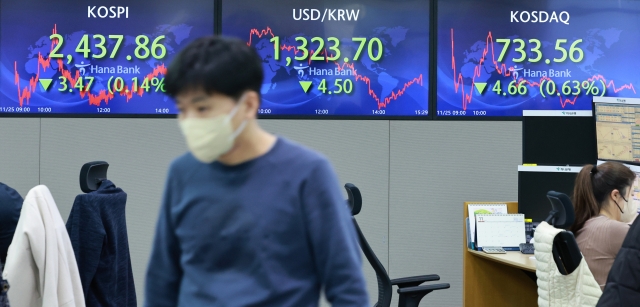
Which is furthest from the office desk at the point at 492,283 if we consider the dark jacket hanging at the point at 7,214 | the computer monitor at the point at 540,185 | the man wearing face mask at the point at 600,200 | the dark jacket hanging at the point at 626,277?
the dark jacket hanging at the point at 7,214

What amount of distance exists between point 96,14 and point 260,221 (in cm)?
364

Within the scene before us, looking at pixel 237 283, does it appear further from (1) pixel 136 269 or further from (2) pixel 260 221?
(1) pixel 136 269

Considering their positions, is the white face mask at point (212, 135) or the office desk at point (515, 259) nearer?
the white face mask at point (212, 135)

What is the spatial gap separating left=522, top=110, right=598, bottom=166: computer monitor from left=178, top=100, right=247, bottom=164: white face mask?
115 inches

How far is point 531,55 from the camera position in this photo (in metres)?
4.41

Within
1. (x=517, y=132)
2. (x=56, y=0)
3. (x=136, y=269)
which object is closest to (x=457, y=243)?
(x=517, y=132)

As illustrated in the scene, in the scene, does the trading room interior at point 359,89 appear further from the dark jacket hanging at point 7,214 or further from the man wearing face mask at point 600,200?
the dark jacket hanging at point 7,214

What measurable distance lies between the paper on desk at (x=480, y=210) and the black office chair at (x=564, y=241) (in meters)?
1.02

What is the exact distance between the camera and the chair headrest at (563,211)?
2660 millimetres

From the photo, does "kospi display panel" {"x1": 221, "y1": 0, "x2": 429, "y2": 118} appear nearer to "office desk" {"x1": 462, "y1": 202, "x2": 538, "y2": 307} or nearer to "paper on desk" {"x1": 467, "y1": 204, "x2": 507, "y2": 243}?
"paper on desk" {"x1": 467, "y1": 204, "x2": 507, "y2": 243}

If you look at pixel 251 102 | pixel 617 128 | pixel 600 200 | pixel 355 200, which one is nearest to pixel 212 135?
pixel 251 102

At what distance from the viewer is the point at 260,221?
1.13 meters

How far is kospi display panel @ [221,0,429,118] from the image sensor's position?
4.39 m

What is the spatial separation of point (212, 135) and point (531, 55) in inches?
144
